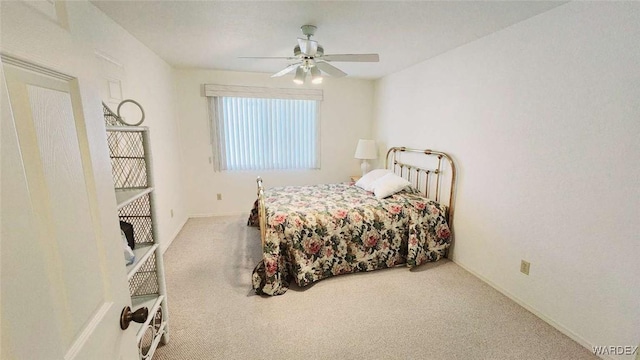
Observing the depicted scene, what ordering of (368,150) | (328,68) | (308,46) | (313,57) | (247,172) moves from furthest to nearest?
(247,172), (368,150), (328,68), (313,57), (308,46)

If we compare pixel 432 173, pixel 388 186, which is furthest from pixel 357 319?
pixel 432 173

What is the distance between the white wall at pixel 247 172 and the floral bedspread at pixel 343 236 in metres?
1.56

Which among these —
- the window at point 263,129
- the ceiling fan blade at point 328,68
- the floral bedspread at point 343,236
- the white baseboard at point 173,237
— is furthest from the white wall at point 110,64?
the ceiling fan blade at point 328,68

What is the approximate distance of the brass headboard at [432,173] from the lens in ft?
9.62

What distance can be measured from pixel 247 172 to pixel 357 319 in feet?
9.89

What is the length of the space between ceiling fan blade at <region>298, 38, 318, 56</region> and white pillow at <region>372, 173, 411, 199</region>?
164cm

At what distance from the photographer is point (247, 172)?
440cm

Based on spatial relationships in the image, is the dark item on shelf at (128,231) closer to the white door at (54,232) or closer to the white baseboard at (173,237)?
the white door at (54,232)

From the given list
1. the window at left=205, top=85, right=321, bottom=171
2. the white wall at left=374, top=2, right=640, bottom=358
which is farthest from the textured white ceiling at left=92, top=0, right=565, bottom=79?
the window at left=205, top=85, right=321, bottom=171

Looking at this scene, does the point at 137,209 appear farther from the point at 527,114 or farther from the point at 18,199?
the point at 527,114

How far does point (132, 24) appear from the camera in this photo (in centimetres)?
225

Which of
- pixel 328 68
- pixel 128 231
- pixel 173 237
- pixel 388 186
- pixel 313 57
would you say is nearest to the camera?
pixel 128 231

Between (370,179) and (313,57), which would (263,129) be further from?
(313,57)

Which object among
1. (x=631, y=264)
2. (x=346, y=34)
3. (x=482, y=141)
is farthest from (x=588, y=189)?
(x=346, y=34)
